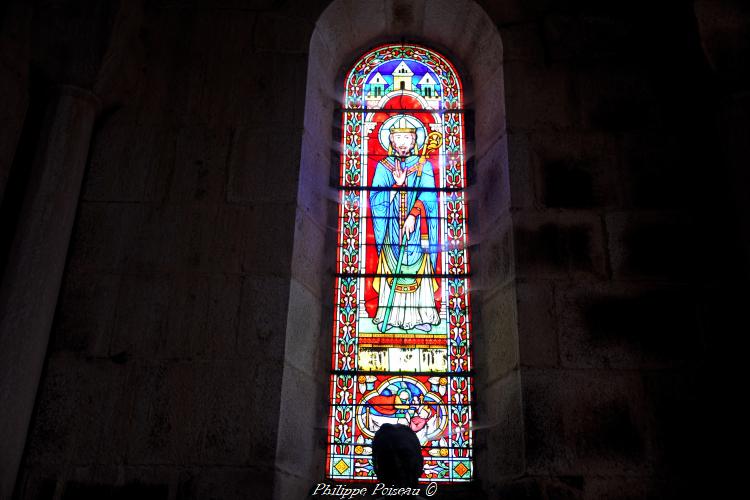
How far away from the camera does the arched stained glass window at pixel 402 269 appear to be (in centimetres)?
419

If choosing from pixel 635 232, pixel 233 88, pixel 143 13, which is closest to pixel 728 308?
pixel 635 232

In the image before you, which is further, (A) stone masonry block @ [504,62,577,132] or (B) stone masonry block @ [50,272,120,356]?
(A) stone masonry block @ [504,62,577,132]

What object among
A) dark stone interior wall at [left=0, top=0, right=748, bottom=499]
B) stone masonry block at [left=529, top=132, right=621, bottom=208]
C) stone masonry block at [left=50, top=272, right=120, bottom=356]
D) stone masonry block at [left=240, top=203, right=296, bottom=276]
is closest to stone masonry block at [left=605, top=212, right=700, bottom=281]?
dark stone interior wall at [left=0, top=0, right=748, bottom=499]

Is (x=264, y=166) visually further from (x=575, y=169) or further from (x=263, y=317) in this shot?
(x=575, y=169)

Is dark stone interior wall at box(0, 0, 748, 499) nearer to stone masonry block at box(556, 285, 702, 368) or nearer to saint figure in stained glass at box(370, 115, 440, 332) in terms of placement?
stone masonry block at box(556, 285, 702, 368)

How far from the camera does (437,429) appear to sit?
4.16m

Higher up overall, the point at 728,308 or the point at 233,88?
the point at 233,88

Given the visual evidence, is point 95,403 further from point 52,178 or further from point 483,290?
point 483,290

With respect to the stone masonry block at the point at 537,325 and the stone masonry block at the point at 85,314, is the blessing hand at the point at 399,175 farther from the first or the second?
the stone masonry block at the point at 85,314

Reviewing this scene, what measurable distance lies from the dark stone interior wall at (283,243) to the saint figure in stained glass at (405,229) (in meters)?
0.63

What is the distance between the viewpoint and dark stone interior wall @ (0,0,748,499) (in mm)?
3670

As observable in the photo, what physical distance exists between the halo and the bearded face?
35 mm

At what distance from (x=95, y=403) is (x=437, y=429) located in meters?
1.86

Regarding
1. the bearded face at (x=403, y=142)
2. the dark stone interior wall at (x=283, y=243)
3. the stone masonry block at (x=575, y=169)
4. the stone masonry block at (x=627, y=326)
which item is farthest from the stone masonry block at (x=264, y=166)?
the stone masonry block at (x=627, y=326)
